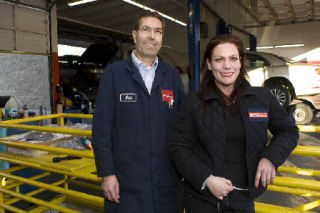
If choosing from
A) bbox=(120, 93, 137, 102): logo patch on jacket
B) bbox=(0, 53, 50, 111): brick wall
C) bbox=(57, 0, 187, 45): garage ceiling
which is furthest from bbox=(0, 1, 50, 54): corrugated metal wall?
bbox=(120, 93, 137, 102): logo patch on jacket

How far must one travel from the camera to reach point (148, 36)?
148 centimetres

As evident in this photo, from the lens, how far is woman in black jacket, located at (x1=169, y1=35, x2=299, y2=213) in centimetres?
122

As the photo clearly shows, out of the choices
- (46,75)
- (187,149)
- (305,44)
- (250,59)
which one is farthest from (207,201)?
(305,44)

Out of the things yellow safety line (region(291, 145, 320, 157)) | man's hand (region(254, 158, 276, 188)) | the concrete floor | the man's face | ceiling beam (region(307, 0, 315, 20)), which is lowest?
→ the concrete floor

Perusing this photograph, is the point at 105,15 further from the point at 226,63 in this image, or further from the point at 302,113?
the point at 226,63

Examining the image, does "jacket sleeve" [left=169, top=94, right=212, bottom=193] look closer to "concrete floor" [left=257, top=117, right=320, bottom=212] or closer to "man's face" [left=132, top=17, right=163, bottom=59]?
"man's face" [left=132, top=17, right=163, bottom=59]

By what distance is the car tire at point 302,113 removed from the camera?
725cm

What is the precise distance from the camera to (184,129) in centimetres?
133

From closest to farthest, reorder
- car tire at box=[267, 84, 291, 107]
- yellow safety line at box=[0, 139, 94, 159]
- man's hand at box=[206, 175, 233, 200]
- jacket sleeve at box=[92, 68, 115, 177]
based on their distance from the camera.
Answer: man's hand at box=[206, 175, 233, 200]
jacket sleeve at box=[92, 68, 115, 177]
yellow safety line at box=[0, 139, 94, 159]
car tire at box=[267, 84, 291, 107]

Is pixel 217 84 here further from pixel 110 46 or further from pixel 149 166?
pixel 110 46

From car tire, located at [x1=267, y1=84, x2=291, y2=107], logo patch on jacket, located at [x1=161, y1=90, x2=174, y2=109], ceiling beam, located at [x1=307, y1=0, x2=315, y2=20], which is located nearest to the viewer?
logo patch on jacket, located at [x1=161, y1=90, x2=174, y2=109]

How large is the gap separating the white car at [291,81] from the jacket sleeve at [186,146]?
6.65 m

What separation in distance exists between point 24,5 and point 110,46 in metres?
4.00

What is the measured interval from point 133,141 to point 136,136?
3cm
